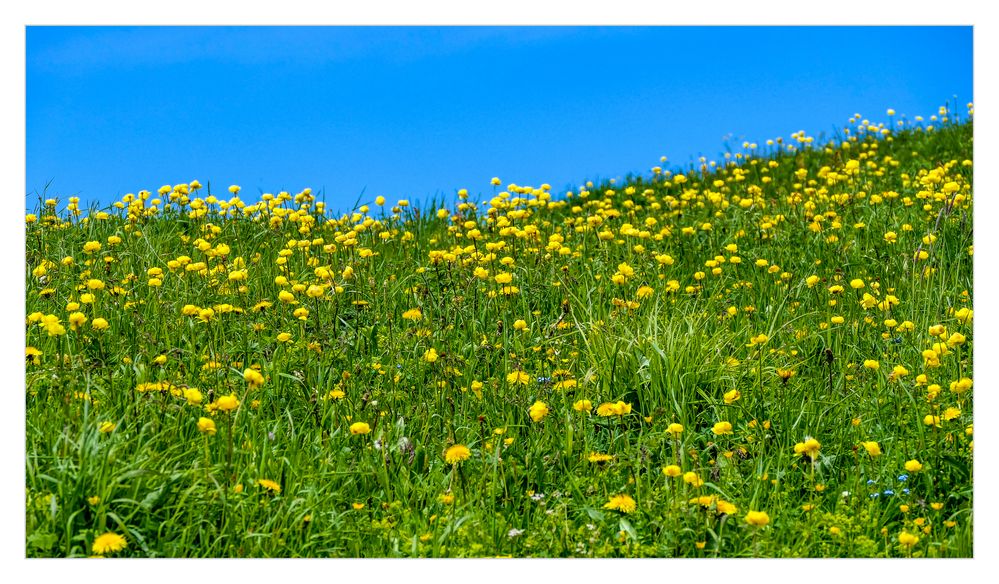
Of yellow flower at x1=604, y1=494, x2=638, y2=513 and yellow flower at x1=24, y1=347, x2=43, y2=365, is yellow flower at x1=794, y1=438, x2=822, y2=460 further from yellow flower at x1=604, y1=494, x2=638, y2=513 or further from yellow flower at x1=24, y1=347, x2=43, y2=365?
yellow flower at x1=24, y1=347, x2=43, y2=365

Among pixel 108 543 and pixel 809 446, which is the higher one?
pixel 809 446

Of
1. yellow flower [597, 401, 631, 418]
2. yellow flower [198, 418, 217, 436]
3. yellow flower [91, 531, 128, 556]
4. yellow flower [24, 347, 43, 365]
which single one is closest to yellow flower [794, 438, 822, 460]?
yellow flower [597, 401, 631, 418]

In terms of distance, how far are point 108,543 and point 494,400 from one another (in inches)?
81.0

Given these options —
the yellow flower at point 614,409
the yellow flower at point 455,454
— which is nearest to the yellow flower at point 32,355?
the yellow flower at point 455,454

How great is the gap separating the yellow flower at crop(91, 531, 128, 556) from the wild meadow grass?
0.09 ft

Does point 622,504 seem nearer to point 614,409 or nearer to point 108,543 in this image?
point 614,409

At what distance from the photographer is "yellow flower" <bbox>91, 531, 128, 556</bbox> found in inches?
124

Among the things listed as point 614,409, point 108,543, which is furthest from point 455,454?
point 108,543

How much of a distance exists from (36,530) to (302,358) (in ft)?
6.28

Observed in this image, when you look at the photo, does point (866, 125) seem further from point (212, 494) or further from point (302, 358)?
point (212, 494)

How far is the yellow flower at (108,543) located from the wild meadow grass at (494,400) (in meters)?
0.03

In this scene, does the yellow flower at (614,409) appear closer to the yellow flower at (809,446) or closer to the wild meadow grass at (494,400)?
the wild meadow grass at (494,400)

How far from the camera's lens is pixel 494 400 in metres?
4.72
